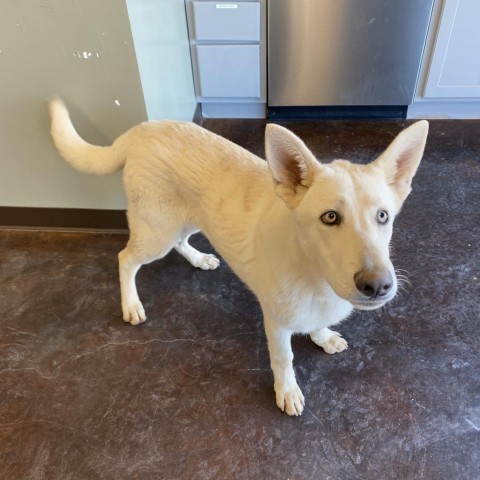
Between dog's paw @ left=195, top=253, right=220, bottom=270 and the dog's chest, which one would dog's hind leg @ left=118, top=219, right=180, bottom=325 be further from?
the dog's chest

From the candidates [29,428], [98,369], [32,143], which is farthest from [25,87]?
[29,428]

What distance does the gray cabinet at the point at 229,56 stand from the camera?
310 centimetres

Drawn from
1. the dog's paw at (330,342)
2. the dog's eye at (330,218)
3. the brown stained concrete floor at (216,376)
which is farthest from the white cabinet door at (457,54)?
the dog's eye at (330,218)

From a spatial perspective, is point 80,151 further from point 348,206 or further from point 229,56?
point 229,56

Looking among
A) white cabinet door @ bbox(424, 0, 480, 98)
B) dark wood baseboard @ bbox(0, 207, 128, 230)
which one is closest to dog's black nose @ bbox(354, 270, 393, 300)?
dark wood baseboard @ bbox(0, 207, 128, 230)

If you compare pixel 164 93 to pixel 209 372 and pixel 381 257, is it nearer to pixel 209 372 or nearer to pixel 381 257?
pixel 209 372

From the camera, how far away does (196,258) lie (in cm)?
246

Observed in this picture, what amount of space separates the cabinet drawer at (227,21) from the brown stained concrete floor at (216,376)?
1.69 meters

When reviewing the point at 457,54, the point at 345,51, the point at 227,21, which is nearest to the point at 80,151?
the point at 227,21

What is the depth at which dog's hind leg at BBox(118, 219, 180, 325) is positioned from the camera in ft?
6.51

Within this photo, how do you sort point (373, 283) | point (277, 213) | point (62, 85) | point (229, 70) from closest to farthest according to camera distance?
point (373, 283), point (277, 213), point (62, 85), point (229, 70)

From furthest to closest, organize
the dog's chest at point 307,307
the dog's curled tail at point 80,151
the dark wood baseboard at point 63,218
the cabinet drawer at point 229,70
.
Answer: the cabinet drawer at point 229,70, the dark wood baseboard at point 63,218, the dog's curled tail at point 80,151, the dog's chest at point 307,307

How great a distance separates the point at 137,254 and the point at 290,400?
0.93m

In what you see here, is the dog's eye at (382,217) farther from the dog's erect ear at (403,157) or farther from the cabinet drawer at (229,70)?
the cabinet drawer at (229,70)
